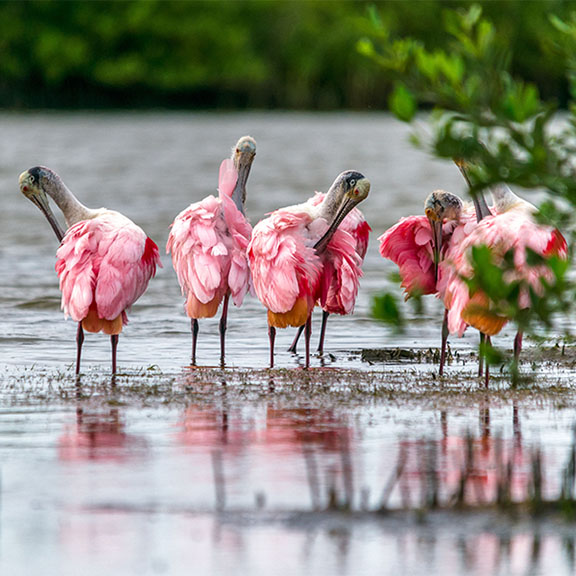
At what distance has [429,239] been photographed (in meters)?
11.8

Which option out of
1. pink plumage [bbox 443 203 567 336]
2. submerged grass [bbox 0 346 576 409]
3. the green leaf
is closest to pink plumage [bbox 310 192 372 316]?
submerged grass [bbox 0 346 576 409]

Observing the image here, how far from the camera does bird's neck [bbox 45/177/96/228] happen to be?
1229 cm

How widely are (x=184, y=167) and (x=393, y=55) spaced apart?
1642 inches

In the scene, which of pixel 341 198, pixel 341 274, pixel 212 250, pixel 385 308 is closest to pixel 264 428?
pixel 212 250

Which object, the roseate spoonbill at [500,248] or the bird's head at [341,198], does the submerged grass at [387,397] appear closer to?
the roseate spoonbill at [500,248]

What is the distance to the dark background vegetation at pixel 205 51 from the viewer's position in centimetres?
10606

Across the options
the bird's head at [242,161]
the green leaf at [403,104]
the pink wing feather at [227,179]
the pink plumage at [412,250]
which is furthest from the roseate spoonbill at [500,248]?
the green leaf at [403,104]

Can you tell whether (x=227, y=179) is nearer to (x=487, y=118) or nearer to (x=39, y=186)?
(x=39, y=186)

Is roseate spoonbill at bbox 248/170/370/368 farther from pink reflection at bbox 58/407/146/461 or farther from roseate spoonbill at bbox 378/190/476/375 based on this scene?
pink reflection at bbox 58/407/146/461

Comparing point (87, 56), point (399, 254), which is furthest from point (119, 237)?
point (87, 56)

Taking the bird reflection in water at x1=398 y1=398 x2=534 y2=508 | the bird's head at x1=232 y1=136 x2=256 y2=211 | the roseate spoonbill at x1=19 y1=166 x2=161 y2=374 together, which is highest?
the bird's head at x1=232 y1=136 x2=256 y2=211

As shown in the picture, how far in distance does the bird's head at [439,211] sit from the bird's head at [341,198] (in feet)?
2.00

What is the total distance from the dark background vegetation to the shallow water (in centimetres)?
9122

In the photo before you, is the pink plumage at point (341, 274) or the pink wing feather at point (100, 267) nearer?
the pink wing feather at point (100, 267)
